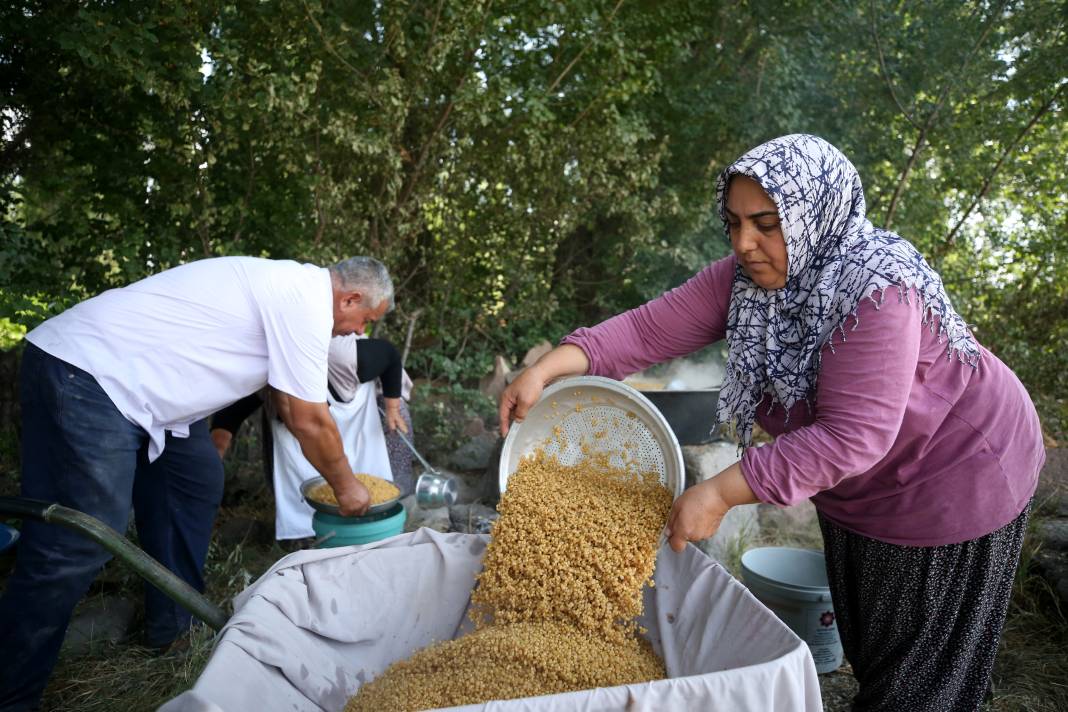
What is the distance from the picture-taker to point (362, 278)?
3.16 meters

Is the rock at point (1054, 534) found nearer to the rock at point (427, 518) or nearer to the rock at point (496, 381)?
the rock at point (427, 518)

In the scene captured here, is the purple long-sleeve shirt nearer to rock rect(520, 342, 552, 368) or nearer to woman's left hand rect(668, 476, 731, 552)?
woman's left hand rect(668, 476, 731, 552)

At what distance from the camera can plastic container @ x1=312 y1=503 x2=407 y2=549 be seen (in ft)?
9.52

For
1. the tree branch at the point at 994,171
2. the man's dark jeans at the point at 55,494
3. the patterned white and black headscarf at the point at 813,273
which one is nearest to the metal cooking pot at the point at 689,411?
the patterned white and black headscarf at the point at 813,273

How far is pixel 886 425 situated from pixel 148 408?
2152mm

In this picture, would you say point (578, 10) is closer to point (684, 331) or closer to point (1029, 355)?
point (684, 331)

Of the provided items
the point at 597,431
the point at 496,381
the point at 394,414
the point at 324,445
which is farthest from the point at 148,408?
the point at 496,381

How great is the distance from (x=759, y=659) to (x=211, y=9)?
12.7 ft

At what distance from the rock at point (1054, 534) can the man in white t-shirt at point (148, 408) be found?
285 cm

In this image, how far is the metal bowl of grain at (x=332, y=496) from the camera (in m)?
2.92

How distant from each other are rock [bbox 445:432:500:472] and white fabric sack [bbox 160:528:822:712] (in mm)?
3400

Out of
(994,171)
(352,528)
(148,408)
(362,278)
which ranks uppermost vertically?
(994,171)

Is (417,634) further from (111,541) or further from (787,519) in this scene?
(787,519)

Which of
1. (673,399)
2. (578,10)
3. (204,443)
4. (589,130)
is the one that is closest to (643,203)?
(589,130)
